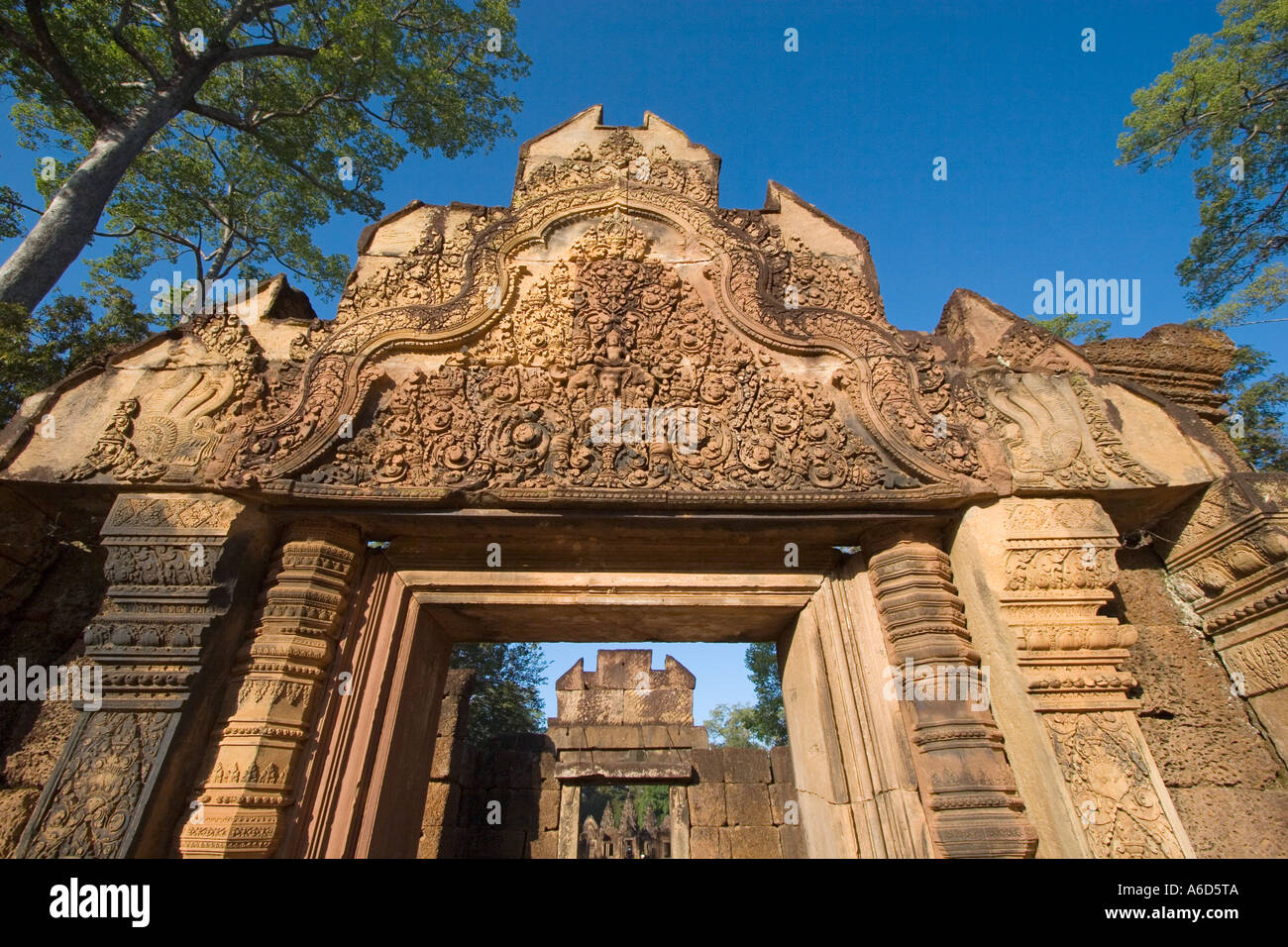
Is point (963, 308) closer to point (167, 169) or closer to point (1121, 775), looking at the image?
point (1121, 775)

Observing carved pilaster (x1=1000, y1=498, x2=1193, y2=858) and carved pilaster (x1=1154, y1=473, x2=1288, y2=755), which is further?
carved pilaster (x1=1154, y1=473, x2=1288, y2=755)

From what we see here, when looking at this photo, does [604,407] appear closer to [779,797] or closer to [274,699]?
[274,699]

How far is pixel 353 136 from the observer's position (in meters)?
11.1

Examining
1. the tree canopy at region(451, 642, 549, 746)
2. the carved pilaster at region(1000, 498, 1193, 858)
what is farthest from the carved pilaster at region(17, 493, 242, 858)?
the tree canopy at region(451, 642, 549, 746)

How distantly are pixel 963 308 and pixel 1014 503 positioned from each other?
1657 mm

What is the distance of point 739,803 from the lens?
28.6 feet

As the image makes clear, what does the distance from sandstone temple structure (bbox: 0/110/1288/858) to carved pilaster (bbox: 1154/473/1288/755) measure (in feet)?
0.06

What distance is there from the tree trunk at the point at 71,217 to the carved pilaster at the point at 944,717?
6.99 m

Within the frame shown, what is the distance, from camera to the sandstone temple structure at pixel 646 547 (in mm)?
2725

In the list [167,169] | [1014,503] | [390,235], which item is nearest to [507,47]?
[167,169]

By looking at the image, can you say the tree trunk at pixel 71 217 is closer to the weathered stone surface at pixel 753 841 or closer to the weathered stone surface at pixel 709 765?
the weathered stone surface at pixel 709 765

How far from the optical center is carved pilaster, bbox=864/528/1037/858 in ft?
8.57

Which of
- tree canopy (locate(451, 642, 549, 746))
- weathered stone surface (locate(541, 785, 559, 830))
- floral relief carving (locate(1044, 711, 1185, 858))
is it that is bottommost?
floral relief carving (locate(1044, 711, 1185, 858))

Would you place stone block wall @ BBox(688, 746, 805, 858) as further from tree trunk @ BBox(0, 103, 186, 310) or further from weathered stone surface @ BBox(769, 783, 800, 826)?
tree trunk @ BBox(0, 103, 186, 310)
